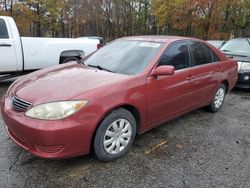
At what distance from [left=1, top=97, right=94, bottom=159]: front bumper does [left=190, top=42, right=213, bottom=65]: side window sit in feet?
7.76

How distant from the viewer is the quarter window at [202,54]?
163 inches

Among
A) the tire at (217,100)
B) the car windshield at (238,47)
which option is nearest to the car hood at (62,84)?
the tire at (217,100)

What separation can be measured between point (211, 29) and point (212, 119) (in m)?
22.4

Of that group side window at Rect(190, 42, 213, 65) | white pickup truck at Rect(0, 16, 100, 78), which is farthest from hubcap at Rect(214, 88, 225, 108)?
white pickup truck at Rect(0, 16, 100, 78)

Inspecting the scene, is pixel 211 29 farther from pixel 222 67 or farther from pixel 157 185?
pixel 157 185

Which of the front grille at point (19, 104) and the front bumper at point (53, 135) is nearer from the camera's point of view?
the front bumper at point (53, 135)

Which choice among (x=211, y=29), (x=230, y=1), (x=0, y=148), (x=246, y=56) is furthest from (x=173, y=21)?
(x=0, y=148)

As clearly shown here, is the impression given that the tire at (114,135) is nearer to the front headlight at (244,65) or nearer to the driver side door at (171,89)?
the driver side door at (171,89)

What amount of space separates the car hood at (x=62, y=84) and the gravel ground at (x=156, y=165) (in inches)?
31.8

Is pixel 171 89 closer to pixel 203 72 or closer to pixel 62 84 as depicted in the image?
pixel 203 72

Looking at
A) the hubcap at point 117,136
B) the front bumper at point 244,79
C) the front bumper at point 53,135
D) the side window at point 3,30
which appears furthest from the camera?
the front bumper at point 244,79

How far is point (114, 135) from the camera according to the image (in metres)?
2.97

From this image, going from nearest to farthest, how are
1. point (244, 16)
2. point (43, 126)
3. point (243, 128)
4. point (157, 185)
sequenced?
point (43, 126) → point (157, 185) → point (243, 128) → point (244, 16)

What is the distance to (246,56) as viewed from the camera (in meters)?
6.85
